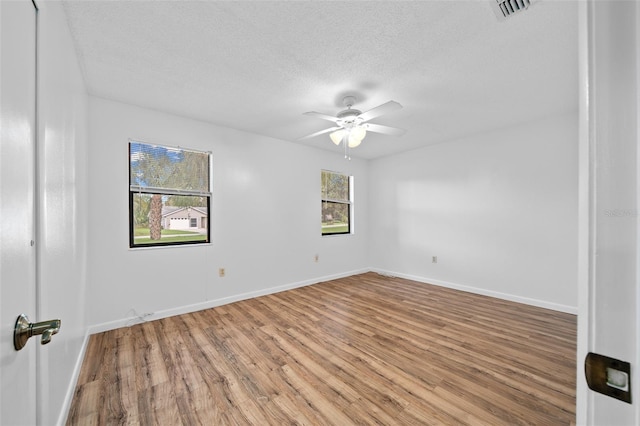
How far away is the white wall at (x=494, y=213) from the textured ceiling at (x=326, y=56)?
2.05 ft

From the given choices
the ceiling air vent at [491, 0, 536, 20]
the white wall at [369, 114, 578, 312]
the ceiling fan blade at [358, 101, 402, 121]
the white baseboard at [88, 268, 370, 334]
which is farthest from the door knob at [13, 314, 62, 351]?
the white wall at [369, 114, 578, 312]

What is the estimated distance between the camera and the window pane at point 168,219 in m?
2.95

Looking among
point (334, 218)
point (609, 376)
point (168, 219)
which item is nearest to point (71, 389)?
point (168, 219)

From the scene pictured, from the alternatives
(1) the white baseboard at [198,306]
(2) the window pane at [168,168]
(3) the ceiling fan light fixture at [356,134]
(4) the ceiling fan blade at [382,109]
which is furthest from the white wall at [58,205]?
(3) the ceiling fan light fixture at [356,134]

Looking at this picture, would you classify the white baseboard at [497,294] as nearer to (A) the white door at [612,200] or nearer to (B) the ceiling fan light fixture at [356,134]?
(B) the ceiling fan light fixture at [356,134]

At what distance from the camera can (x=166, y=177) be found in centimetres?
312

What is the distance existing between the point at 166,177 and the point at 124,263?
108cm

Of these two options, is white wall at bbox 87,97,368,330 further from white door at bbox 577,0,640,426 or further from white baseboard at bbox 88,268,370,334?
white door at bbox 577,0,640,426

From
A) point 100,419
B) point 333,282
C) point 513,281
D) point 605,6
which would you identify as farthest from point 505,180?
point 100,419

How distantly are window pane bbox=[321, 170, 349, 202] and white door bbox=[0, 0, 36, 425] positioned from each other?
4096 millimetres

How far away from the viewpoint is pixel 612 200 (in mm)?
407

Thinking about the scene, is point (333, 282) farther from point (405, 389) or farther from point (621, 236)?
point (621, 236)

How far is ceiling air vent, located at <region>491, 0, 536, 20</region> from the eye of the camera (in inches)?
58.0

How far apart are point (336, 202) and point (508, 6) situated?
3769 mm
